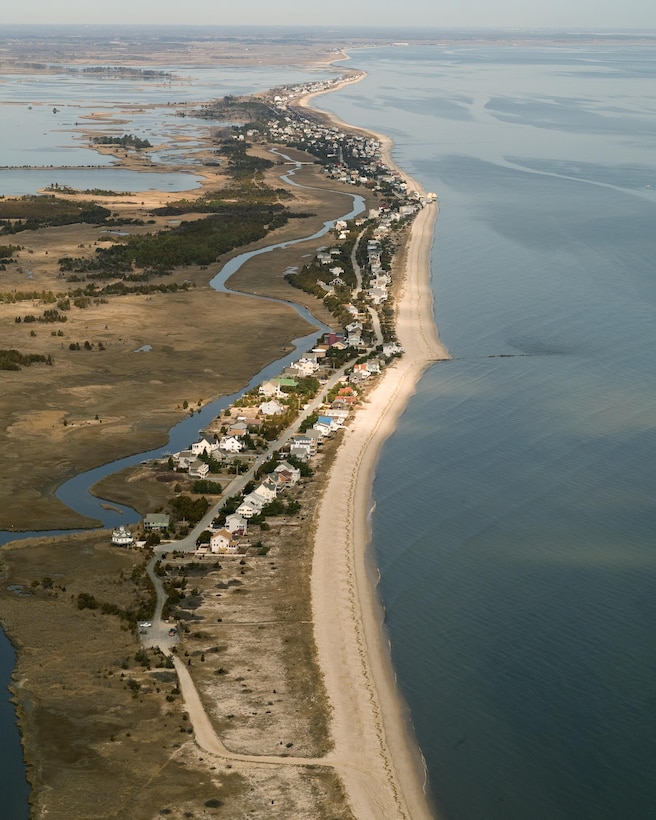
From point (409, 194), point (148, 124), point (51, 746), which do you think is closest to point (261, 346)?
point (51, 746)

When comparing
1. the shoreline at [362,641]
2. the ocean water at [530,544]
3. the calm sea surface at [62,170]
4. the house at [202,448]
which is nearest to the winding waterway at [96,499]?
the calm sea surface at [62,170]

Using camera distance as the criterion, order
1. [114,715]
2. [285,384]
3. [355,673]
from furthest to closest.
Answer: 1. [285,384]
2. [355,673]
3. [114,715]

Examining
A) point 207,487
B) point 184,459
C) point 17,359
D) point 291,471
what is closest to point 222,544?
point 207,487

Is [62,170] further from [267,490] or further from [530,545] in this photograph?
[530,545]

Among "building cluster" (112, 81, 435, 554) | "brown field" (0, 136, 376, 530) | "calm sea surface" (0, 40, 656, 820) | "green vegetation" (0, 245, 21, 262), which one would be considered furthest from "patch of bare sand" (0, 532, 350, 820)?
"green vegetation" (0, 245, 21, 262)

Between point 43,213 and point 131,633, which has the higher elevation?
point 43,213

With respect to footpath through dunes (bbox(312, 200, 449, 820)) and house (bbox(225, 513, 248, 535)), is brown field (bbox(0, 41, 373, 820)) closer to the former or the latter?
footpath through dunes (bbox(312, 200, 449, 820))

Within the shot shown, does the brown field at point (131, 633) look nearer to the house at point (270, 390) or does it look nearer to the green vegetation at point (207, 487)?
the green vegetation at point (207, 487)
